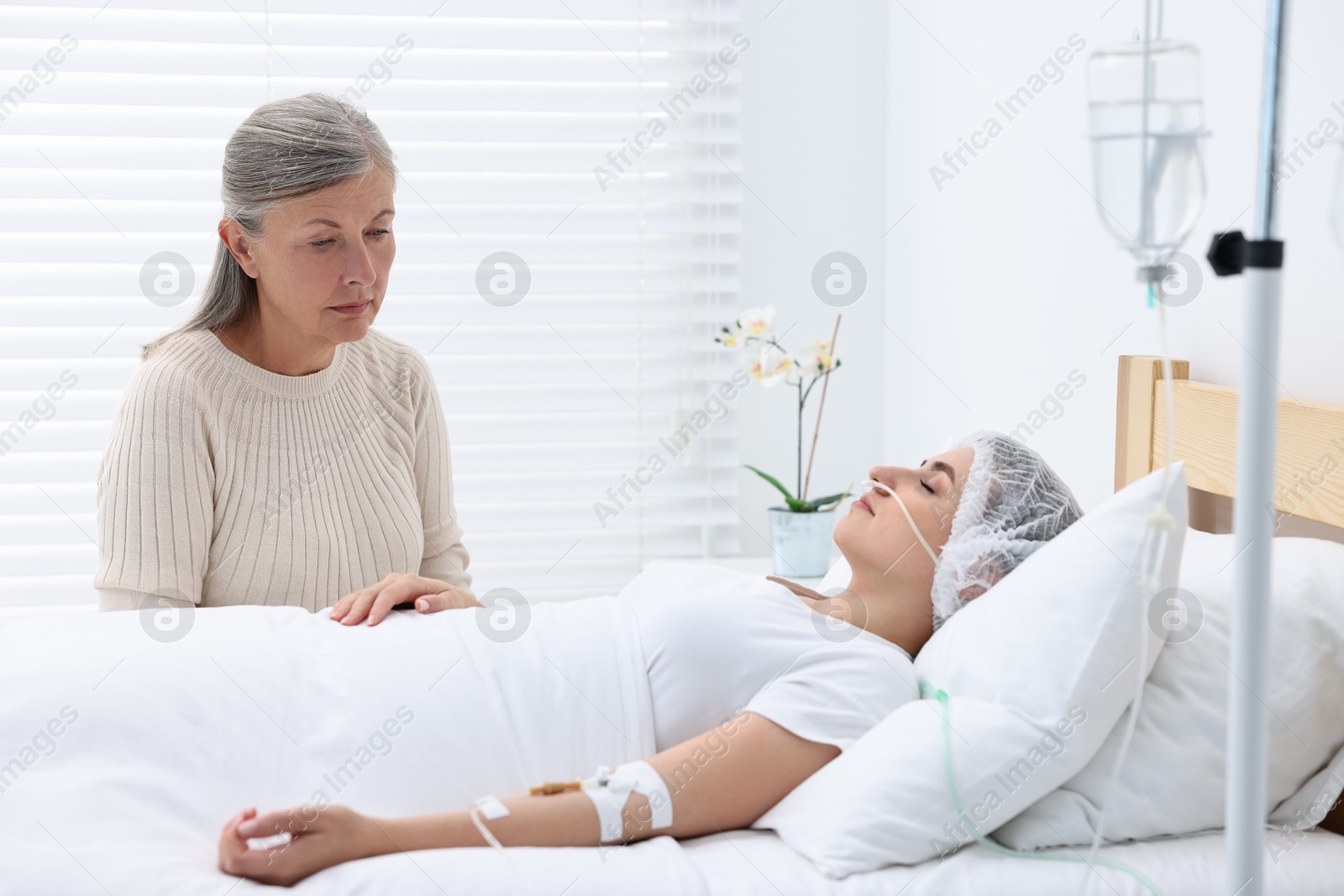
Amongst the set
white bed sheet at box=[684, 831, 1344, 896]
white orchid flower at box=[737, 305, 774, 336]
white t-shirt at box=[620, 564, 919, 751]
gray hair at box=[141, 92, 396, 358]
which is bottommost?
white bed sheet at box=[684, 831, 1344, 896]

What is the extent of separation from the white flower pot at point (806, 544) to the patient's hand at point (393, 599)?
2.76ft

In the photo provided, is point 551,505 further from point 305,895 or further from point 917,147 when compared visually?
point 305,895

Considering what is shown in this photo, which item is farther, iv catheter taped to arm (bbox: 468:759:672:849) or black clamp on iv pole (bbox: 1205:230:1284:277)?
iv catheter taped to arm (bbox: 468:759:672:849)

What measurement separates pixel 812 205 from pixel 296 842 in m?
1.94

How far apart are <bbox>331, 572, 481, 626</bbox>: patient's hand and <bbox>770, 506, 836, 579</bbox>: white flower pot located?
0.84m

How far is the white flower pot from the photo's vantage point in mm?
2102

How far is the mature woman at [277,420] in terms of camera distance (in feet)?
4.61

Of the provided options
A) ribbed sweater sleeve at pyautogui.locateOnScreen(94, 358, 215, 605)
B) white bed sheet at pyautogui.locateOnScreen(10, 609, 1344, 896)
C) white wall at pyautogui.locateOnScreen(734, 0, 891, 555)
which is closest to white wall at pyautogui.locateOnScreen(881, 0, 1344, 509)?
white wall at pyautogui.locateOnScreen(734, 0, 891, 555)

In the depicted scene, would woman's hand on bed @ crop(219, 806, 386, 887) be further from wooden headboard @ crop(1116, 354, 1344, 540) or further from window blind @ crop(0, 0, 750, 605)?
window blind @ crop(0, 0, 750, 605)

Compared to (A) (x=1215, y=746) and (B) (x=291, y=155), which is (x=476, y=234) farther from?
(A) (x=1215, y=746)

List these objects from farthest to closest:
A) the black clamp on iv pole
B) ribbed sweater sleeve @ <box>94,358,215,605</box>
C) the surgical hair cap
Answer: ribbed sweater sleeve @ <box>94,358,215,605</box> → the surgical hair cap → the black clamp on iv pole

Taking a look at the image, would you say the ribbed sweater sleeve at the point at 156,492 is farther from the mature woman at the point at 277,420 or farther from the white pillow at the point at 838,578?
the white pillow at the point at 838,578

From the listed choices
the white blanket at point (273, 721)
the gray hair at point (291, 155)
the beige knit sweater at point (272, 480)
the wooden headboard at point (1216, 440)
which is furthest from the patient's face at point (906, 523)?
the gray hair at point (291, 155)

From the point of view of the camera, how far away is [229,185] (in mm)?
1477
